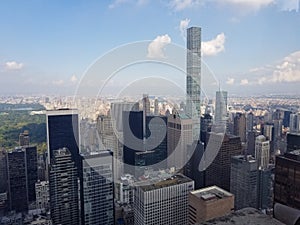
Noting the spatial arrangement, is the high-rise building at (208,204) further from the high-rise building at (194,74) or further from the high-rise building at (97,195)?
the high-rise building at (97,195)

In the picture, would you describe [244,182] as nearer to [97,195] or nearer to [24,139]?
[97,195]

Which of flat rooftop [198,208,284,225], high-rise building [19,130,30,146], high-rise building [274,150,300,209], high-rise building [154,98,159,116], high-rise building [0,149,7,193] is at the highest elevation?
high-rise building [154,98,159,116]

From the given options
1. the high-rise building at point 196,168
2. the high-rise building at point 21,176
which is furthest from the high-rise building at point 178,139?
the high-rise building at point 21,176

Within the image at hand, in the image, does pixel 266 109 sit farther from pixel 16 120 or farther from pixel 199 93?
pixel 16 120

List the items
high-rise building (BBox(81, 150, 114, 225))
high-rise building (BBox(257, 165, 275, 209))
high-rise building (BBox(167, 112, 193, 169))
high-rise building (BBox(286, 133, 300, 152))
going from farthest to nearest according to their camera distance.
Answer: high-rise building (BBox(257, 165, 275, 209)) < high-rise building (BBox(286, 133, 300, 152)) < high-rise building (BBox(81, 150, 114, 225)) < high-rise building (BBox(167, 112, 193, 169))

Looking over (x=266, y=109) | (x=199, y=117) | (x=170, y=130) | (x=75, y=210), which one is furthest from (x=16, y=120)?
(x=266, y=109)

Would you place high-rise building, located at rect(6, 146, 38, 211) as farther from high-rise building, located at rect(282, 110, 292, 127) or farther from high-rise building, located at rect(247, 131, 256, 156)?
high-rise building, located at rect(282, 110, 292, 127)

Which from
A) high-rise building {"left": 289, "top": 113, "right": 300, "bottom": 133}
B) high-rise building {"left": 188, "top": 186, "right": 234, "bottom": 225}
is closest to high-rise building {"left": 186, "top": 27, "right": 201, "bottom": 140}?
high-rise building {"left": 188, "top": 186, "right": 234, "bottom": 225}

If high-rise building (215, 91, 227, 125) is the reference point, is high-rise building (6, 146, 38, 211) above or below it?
below
